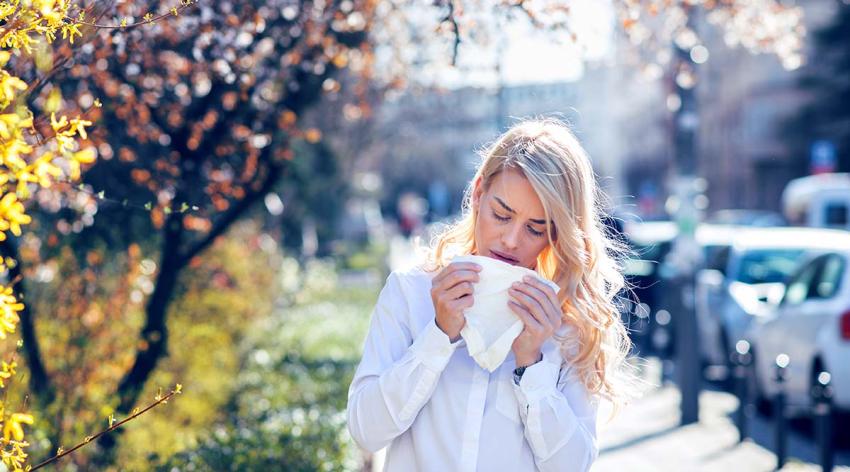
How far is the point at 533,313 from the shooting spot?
281cm

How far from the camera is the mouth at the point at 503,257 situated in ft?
9.80

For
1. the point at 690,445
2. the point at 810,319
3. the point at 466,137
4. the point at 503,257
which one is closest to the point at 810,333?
the point at 810,319

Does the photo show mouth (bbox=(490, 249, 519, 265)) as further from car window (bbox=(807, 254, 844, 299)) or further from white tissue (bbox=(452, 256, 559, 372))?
car window (bbox=(807, 254, 844, 299))

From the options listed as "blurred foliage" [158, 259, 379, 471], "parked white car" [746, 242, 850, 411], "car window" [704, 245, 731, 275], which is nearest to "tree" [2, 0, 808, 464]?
"blurred foliage" [158, 259, 379, 471]

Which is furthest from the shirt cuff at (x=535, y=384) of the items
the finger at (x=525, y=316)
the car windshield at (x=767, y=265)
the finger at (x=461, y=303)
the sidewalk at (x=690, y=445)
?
the car windshield at (x=767, y=265)

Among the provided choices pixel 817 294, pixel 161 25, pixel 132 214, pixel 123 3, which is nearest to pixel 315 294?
pixel 817 294

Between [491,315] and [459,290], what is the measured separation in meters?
0.10

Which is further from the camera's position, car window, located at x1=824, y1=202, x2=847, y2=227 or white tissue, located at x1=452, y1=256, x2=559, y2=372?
car window, located at x1=824, y1=202, x2=847, y2=227

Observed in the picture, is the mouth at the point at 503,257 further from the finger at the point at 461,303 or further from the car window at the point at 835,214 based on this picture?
the car window at the point at 835,214

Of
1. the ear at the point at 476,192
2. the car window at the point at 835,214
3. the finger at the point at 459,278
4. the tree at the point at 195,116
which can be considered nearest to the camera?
the finger at the point at 459,278

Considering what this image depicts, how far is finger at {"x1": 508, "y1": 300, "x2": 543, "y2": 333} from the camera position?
280 cm

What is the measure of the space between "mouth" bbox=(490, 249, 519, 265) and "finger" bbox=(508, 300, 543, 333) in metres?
0.20

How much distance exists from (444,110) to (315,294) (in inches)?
326

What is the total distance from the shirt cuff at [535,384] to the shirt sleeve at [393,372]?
188 mm
